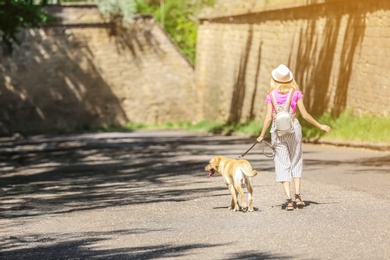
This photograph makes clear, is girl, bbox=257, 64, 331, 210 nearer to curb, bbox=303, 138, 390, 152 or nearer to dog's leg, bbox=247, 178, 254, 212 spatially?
dog's leg, bbox=247, 178, 254, 212

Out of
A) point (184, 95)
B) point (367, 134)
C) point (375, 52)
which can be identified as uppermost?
point (375, 52)

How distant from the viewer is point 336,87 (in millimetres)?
25906

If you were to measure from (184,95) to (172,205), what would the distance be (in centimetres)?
3111

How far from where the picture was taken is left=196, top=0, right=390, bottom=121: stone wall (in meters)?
23.5

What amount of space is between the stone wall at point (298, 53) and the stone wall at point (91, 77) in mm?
1695

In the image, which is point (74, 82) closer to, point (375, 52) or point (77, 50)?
point (77, 50)

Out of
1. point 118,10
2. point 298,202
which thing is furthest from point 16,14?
point 118,10

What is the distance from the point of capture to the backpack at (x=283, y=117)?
38.4 ft

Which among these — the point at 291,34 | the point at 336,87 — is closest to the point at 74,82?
the point at 291,34

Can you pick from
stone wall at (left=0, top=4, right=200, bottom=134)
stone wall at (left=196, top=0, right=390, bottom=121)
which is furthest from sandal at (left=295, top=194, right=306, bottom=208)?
stone wall at (left=0, top=4, right=200, bottom=134)

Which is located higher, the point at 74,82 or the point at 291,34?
the point at 291,34

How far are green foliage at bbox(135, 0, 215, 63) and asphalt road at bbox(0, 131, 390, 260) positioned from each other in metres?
25.3

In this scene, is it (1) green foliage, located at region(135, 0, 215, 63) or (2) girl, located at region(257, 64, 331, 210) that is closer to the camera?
(2) girl, located at region(257, 64, 331, 210)

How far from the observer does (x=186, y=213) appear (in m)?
11.9
